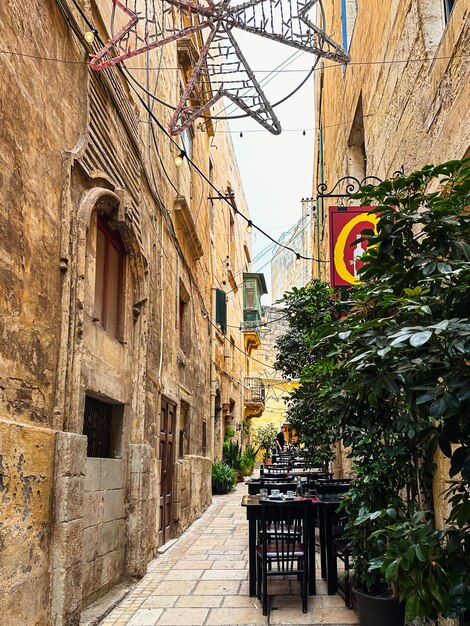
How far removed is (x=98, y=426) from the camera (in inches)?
235

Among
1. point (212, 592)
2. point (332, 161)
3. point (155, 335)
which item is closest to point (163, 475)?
point (155, 335)

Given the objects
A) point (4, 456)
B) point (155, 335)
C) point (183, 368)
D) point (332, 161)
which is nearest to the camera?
point (4, 456)

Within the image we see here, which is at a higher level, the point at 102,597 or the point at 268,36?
the point at 268,36

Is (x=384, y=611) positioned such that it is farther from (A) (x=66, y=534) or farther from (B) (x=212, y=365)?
(B) (x=212, y=365)

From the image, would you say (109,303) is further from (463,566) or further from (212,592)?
(463,566)

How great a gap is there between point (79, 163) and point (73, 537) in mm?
2903

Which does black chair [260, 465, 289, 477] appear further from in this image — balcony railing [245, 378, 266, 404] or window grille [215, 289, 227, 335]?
balcony railing [245, 378, 266, 404]

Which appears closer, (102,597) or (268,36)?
(102,597)

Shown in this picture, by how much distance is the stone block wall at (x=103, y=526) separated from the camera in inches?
206

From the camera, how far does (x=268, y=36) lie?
620 cm

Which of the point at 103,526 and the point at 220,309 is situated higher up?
the point at 220,309

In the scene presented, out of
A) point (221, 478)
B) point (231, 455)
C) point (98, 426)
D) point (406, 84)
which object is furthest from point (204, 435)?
point (406, 84)

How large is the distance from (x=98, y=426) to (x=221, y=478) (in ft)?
33.1

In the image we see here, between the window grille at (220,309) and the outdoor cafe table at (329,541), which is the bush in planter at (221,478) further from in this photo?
the outdoor cafe table at (329,541)
